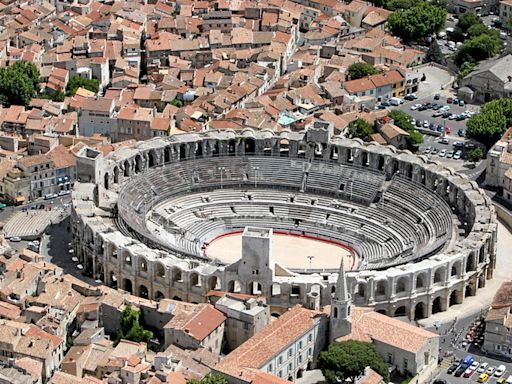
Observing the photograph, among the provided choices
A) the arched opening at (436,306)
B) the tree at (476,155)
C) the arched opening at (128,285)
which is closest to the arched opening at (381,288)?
the arched opening at (436,306)

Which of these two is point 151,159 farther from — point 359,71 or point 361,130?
point 359,71

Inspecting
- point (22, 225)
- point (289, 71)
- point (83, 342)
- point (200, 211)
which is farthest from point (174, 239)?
point (289, 71)

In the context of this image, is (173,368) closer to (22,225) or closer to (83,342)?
(83,342)

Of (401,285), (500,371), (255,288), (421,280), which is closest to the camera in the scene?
(500,371)

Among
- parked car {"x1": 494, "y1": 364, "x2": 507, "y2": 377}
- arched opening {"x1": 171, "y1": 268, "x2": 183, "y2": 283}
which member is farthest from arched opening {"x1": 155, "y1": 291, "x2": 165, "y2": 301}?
parked car {"x1": 494, "y1": 364, "x2": 507, "y2": 377}

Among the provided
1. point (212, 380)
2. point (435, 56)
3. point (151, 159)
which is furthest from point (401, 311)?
point (435, 56)

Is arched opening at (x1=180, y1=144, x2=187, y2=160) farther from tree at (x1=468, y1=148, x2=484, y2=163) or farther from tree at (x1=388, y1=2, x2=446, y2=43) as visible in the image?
tree at (x1=388, y1=2, x2=446, y2=43)
